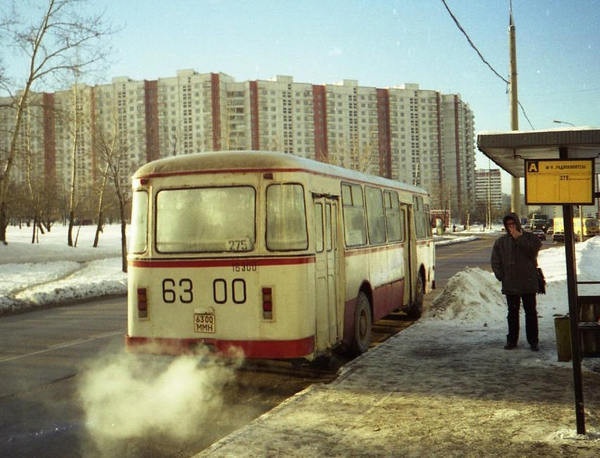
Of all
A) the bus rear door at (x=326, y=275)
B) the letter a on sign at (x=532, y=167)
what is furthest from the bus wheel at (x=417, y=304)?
the letter a on sign at (x=532, y=167)

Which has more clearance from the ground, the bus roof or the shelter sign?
the bus roof

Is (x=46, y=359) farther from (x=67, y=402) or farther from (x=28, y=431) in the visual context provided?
(x=28, y=431)

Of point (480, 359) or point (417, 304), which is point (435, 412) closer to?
point (480, 359)

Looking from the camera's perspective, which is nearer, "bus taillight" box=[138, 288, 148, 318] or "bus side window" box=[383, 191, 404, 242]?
"bus taillight" box=[138, 288, 148, 318]

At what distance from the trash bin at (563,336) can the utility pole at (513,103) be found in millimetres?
7422

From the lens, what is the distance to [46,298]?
19.5 meters

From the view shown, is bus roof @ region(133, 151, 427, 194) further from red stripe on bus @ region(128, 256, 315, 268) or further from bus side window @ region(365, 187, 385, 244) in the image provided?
bus side window @ region(365, 187, 385, 244)

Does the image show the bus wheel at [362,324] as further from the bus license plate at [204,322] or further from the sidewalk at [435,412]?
the bus license plate at [204,322]

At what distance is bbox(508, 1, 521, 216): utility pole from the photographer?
51.9 feet

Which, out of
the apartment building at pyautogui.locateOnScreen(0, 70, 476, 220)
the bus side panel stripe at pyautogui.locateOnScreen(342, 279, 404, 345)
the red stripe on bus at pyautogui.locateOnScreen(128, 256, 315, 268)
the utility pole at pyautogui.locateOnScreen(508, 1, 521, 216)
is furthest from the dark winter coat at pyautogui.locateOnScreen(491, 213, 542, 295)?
the apartment building at pyautogui.locateOnScreen(0, 70, 476, 220)

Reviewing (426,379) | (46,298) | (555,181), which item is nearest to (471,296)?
(426,379)

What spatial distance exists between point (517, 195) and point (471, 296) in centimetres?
372

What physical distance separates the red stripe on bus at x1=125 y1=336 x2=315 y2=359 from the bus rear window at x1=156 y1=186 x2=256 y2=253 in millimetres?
1126

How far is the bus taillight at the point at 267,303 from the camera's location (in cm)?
771
